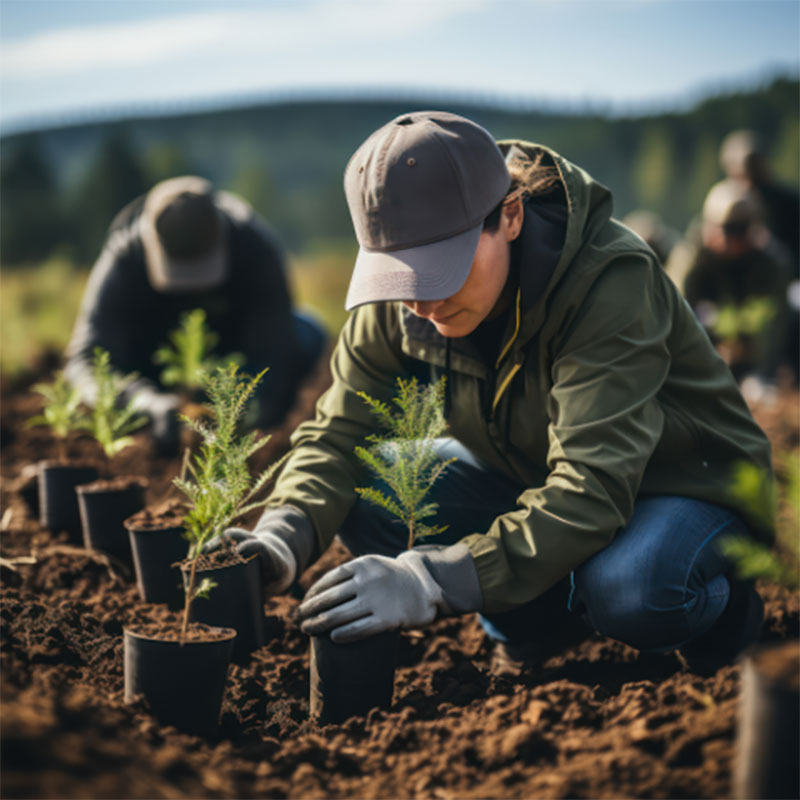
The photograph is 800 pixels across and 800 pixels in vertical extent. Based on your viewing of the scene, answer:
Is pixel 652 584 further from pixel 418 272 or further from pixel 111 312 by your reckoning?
pixel 111 312

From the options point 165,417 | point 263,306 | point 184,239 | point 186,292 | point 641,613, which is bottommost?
point 641,613

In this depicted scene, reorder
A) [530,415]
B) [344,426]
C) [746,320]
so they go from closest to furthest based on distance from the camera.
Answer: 1. [530,415]
2. [344,426]
3. [746,320]

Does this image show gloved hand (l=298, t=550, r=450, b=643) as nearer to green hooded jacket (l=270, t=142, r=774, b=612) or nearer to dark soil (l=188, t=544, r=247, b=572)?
green hooded jacket (l=270, t=142, r=774, b=612)

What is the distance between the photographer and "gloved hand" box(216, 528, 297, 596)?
2.21 metres

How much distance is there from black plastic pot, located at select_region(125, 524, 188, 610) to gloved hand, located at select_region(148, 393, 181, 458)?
1451 millimetres

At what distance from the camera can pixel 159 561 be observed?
2547 mm

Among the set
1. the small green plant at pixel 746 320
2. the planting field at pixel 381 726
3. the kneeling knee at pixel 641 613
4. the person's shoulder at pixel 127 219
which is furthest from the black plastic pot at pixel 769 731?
the small green plant at pixel 746 320

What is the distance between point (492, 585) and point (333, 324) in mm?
8433

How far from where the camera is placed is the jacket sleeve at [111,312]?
4.54 metres

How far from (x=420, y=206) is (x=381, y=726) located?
1238 millimetres

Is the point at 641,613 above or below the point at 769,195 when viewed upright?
below

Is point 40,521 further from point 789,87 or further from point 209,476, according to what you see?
point 789,87

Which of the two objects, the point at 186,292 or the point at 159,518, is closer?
the point at 159,518

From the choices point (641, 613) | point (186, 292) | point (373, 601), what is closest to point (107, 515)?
point (373, 601)
